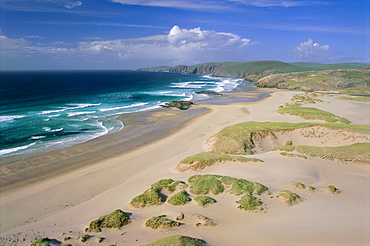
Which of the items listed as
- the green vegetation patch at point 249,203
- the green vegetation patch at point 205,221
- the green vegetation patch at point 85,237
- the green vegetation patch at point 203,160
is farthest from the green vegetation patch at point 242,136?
the green vegetation patch at point 85,237

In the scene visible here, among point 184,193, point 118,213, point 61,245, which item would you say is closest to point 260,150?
point 184,193

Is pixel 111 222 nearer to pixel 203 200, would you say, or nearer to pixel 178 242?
pixel 178 242

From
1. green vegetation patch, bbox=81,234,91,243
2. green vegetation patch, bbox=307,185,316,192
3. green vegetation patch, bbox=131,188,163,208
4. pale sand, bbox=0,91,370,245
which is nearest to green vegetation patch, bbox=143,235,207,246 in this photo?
pale sand, bbox=0,91,370,245

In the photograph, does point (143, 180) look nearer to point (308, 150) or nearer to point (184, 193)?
point (184, 193)

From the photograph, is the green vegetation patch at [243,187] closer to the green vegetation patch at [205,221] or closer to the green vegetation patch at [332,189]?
the green vegetation patch at [205,221]

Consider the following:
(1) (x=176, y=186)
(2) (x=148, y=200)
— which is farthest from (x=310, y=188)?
(2) (x=148, y=200)

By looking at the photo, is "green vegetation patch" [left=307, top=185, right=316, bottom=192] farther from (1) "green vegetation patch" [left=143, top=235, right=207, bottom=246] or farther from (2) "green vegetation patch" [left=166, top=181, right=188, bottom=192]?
(1) "green vegetation patch" [left=143, top=235, right=207, bottom=246]
